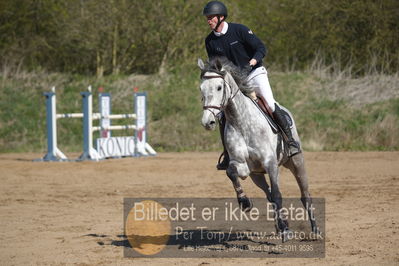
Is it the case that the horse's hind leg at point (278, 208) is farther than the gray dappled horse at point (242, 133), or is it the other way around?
the horse's hind leg at point (278, 208)

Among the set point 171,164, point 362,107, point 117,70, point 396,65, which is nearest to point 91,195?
point 171,164

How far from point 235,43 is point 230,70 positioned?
17.1 inches

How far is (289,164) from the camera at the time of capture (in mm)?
8344

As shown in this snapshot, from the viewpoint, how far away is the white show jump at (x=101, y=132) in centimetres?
1695

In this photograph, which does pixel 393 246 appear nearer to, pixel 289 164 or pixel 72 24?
pixel 289 164

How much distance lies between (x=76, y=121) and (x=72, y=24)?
5.17 metres

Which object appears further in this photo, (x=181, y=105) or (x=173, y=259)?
(x=181, y=105)

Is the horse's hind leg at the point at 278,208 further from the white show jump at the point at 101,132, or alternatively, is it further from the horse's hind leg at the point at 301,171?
the white show jump at the point at 101,132

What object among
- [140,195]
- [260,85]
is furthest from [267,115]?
[140,195]

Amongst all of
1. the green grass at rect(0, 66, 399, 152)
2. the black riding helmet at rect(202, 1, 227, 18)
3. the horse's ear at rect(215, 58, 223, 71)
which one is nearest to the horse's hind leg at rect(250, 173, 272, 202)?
the horse's ear at rect(215, 58, 223, 71)

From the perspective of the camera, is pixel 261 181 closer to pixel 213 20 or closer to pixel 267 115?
pixel 267 115

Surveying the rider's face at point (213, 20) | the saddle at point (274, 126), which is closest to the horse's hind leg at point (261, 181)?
the saddle at point (274, 126)

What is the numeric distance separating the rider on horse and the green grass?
12.0 metres

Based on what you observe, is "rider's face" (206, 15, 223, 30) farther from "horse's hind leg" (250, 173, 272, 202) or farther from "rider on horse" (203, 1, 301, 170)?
"horse's hind leg" (250, 173, 272, 202)
